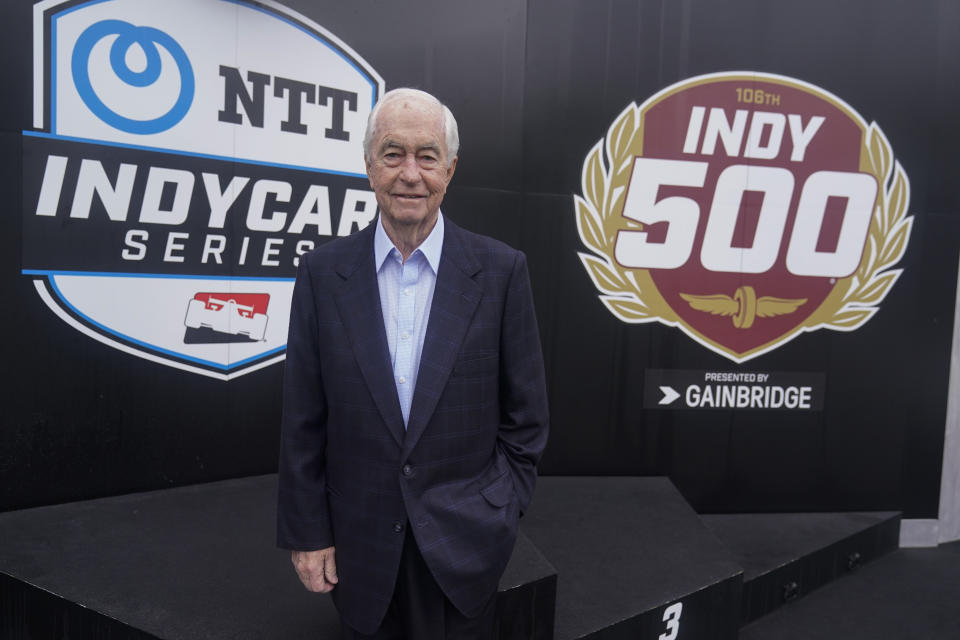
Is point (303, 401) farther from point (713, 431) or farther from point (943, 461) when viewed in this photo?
point (943, 461)

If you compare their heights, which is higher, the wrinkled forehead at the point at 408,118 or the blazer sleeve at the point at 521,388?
the wrinkled forehead at the point at 408,118

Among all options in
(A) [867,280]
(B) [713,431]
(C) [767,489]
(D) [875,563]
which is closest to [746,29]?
(A) [867,280]

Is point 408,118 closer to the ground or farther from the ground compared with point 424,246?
farther from the ground

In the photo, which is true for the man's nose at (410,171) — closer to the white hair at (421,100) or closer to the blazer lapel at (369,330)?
the white hair at (421,100)

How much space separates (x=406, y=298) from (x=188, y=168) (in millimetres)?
1688

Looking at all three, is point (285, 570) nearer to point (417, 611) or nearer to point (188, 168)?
point (417, 611)

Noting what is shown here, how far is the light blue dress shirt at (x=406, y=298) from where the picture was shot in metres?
1.27

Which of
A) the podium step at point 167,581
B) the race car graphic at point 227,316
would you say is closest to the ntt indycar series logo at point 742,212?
the race car graphic at point 227,316

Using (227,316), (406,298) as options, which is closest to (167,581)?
(227,316)

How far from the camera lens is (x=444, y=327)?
4.14ft

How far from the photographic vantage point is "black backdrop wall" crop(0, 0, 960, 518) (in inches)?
103

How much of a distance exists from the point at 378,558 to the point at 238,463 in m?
1.75

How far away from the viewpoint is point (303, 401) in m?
1.30

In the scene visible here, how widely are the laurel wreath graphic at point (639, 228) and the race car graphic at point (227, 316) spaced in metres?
1.52
